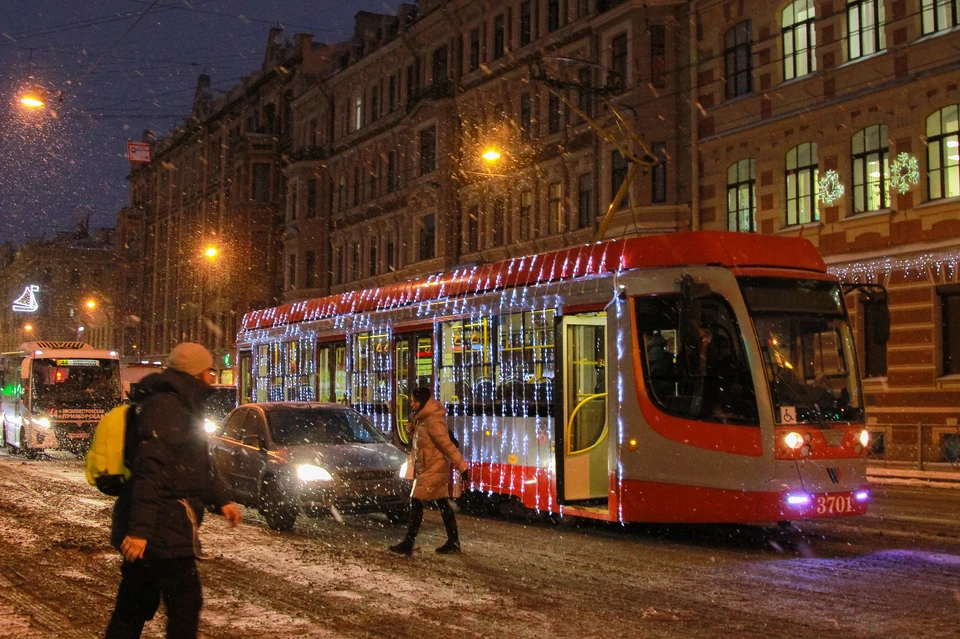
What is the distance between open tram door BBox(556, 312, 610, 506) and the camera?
41.3 ft

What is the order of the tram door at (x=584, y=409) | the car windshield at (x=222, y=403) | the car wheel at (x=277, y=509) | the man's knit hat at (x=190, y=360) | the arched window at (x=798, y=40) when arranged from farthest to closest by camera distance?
the car windshield at (x=222, y=403), the arched window at (x=798, y=40), the car wheel at (x=277, y=509), the tram door at (x=584, y=409), the man's knit hat at (x=190, y=360)

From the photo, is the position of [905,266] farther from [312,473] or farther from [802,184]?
[312,473]

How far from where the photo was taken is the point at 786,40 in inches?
1112

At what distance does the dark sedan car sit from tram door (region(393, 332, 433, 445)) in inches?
68.6

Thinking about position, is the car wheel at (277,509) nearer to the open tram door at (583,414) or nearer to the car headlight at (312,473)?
the car headlight at (312,473)

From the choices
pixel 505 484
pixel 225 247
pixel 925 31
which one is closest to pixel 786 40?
pixel 925 31

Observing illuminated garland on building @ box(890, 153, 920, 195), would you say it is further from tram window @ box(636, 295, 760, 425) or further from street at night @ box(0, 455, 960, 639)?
tram window @ box(636, 295, 760, 425)

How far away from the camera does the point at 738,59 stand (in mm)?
29812

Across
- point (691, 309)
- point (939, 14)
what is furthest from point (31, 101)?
point (939, 14)

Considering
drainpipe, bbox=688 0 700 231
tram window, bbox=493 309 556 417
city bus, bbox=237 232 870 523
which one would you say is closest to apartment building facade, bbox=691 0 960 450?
drainpipe, bbox=688 0 700 231

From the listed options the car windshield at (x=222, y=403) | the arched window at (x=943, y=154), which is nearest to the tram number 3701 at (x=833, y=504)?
the arched window at (x=943, y=154)

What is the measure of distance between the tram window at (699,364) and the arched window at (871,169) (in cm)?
1582

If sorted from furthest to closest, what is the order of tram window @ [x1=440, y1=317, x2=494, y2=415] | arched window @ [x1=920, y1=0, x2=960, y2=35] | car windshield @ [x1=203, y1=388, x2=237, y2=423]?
car windshield @ [x1=203, y1=388, x2=237, y2=423]
arched window @ [x1=920, y1=0, x2=960, y2=35]
tram window @ [x1=440, y1=317, x2=494, y2=415]

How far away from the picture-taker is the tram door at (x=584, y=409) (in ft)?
41.3
